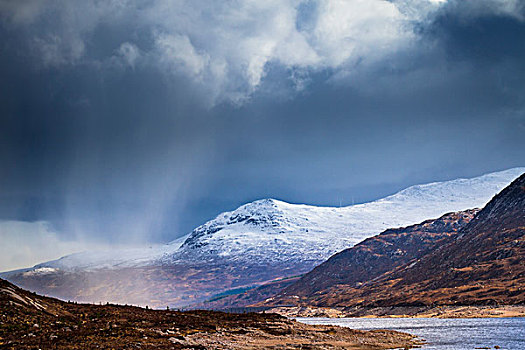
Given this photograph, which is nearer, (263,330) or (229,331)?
(229,331)

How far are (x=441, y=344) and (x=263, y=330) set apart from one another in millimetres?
34480

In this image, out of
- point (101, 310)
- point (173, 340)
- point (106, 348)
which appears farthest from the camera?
point (101, 310)

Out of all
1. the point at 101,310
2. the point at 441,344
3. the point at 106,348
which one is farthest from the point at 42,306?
the point at 441,344

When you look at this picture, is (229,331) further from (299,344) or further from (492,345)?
(492,345)

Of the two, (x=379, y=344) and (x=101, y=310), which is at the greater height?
(x=101, y=310)

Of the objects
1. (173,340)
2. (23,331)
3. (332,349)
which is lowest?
(332,349)

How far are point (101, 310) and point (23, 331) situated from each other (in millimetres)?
34352

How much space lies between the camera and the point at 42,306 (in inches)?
3199

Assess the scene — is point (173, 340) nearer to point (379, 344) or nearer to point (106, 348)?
point (106, 348)

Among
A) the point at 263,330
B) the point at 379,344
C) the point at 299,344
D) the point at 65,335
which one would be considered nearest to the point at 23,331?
the point at 65,335

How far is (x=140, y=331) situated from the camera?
3017 inches

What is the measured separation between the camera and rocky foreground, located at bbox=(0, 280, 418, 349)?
2463 inches

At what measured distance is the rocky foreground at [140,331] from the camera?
6256 centimetres

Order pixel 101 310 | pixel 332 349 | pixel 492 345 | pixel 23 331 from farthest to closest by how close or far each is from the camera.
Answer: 1. pixel 101 310
2. pixel 492 345
3. pixel 332 349
4. pixel 23 331
